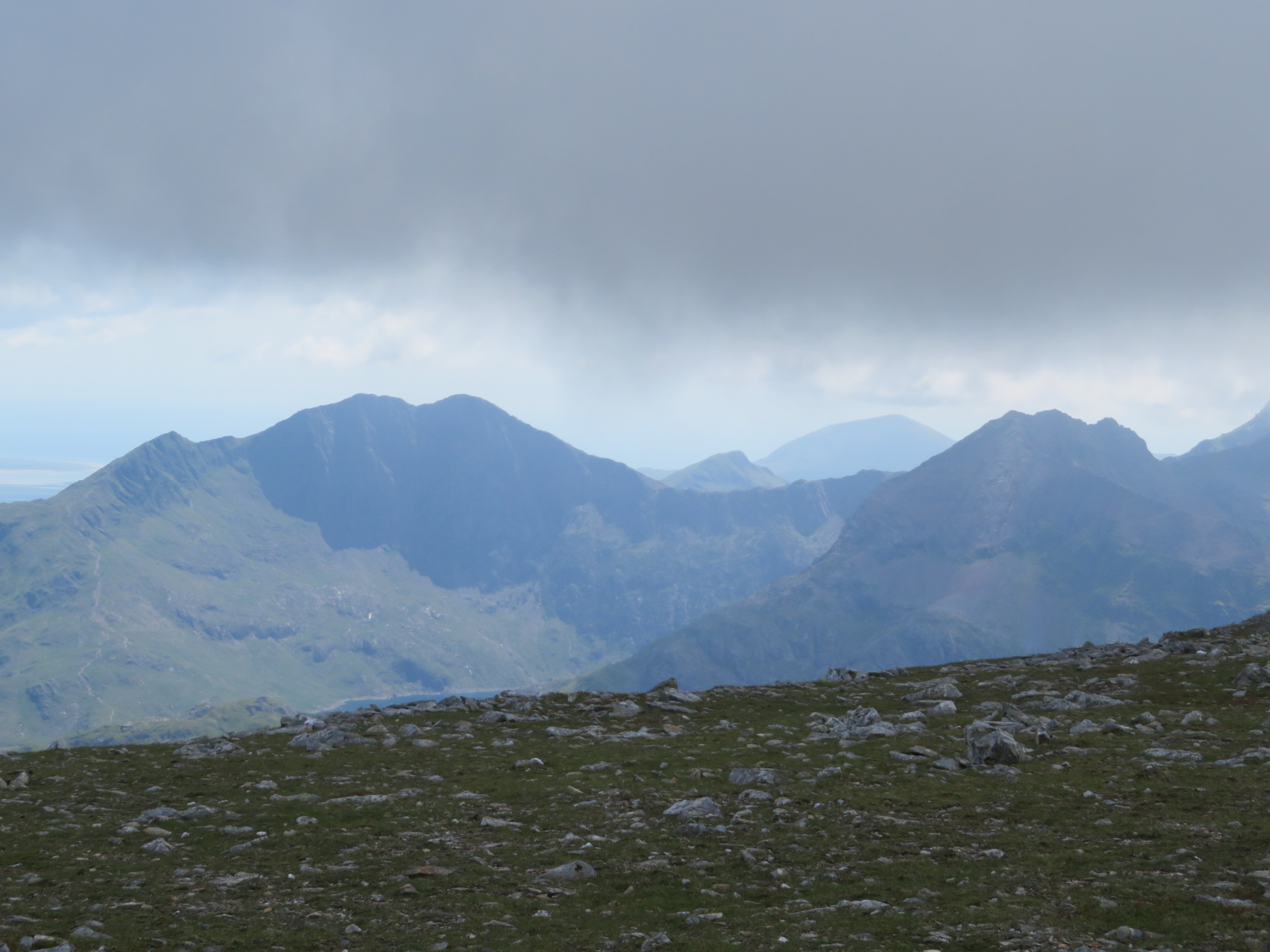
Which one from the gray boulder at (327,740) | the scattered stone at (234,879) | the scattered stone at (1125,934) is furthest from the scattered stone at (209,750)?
the scattered stone at (1125,934)

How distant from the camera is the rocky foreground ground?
1564 cm

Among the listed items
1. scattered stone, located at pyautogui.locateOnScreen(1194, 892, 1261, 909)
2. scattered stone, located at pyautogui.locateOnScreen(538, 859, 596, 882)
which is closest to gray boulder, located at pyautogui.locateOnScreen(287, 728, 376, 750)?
scattered stone, located at pyautogui.locateOnScreen(538, 859, 596, 882)

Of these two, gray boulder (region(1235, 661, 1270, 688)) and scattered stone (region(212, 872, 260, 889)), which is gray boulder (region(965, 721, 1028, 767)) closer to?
gray boulder (region(1235, 661, 1270, 688))

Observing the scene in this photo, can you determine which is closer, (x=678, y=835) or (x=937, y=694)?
(x=678, y=835)

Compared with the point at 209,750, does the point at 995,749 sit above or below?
above

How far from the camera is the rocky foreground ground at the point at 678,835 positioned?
1564cm

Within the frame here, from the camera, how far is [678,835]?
22.3 meters

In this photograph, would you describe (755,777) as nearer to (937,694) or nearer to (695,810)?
(695,810)

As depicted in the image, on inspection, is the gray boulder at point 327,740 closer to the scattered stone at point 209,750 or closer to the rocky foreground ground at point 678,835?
the rocky foreground ground at point 678,835

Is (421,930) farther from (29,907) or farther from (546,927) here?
(29,907)

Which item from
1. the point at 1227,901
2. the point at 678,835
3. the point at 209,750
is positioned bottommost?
the point at 209,750

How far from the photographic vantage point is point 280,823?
81.0 feet

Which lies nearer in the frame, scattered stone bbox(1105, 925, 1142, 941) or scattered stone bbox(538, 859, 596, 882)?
scattered stone bbox(1105, 925, 1142, 941)

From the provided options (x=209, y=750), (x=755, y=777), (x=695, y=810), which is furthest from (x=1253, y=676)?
(x=209, y=750)
